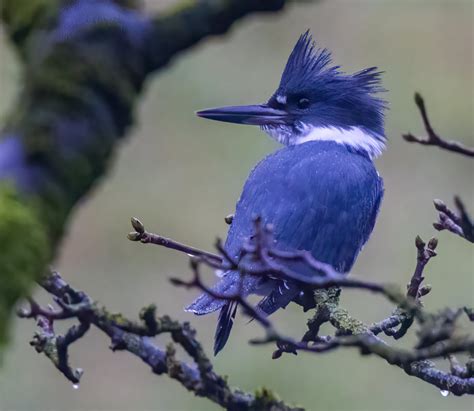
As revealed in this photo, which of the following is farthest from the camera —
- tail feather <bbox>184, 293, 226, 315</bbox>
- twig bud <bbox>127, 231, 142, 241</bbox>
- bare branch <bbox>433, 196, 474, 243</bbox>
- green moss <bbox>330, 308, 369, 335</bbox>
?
tail feather <bbox>184, 293, 226, 315</bbox>

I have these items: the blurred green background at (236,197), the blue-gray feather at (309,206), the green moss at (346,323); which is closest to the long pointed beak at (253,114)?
the blue-gray feather at (309,206)

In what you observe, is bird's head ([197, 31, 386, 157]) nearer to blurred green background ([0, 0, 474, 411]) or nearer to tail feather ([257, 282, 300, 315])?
tail feather ([257, 282, 300, 315])

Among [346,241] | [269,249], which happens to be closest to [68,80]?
[269,249]

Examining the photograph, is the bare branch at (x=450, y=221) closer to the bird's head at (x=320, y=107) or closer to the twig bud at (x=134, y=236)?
the twig bud at (x=134, y=236)

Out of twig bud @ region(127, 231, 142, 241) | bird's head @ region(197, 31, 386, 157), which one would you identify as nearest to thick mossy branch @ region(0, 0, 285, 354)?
twig bud @ region(127, 231, 142, 241)

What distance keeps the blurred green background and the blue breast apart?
2.45m

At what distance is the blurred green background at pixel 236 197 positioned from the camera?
565 centimetres

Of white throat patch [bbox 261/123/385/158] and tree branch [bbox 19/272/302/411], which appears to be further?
white throat patch [bbox 261/123/385/158]

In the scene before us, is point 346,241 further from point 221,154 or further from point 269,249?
point 221,154

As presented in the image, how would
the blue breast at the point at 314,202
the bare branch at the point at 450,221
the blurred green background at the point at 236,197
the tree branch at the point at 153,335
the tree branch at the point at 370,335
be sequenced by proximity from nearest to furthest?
the tree branch at the point at 370,335 < the tree branch at the point at 153,335 < the bare branch at the point at 450,221 < the blue breast at the point at 314,202 < the blurred green background at the point at 236,197

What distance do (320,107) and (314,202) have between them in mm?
716

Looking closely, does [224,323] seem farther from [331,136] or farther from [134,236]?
[331,136]

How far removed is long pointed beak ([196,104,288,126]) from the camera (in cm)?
336

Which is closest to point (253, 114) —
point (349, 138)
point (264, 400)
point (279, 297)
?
point (349, 138)
